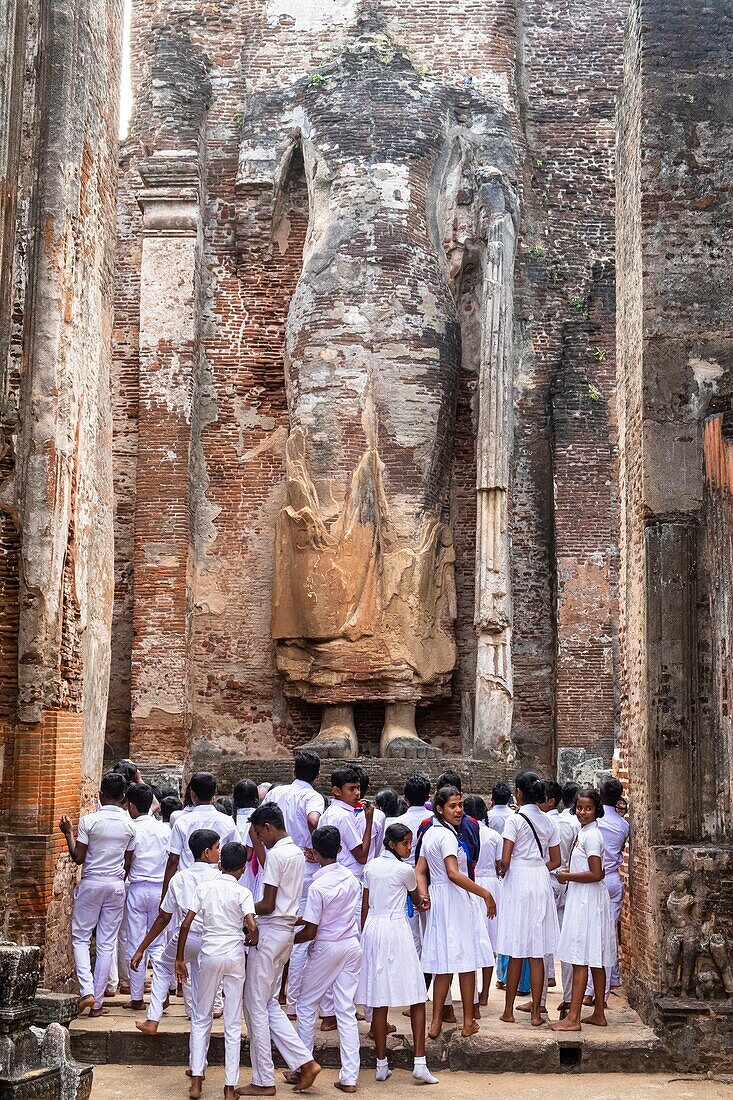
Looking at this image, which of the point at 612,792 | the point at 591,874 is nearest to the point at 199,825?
the point at 591,874

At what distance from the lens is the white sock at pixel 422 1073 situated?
7.44 m

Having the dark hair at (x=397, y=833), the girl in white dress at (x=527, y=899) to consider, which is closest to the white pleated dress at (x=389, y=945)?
the dark hair at (x=397, y=833)

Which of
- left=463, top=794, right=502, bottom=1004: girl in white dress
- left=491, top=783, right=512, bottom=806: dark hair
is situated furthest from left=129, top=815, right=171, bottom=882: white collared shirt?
left=491, top=783, right=512, bottom=806: dark hair

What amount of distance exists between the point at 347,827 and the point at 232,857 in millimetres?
1615

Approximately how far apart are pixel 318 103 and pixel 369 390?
3307 millimetres

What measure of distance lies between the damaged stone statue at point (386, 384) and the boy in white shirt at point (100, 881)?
524 cm

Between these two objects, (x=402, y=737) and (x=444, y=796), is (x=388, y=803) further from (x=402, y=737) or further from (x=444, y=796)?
(x=402, y=737)

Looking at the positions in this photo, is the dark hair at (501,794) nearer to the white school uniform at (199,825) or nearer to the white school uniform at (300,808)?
the white school uniform at (300,808)

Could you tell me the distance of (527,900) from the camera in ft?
27.6

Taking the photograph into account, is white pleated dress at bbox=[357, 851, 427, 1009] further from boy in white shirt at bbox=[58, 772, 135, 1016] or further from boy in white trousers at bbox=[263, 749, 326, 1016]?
boy in white shirt at bbox=[58, 772, 135, 1016]

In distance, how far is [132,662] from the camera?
47.2 feet

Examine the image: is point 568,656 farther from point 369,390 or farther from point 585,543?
point 369,390

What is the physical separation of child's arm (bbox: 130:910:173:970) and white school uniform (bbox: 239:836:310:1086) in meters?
0.75

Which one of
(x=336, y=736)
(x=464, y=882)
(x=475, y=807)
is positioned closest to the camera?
(x=464, y=882)
